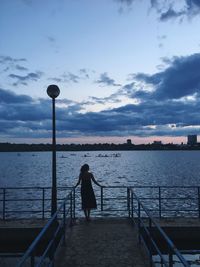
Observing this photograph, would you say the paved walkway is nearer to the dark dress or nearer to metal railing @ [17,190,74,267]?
metal railing @ [17,190,74,267]

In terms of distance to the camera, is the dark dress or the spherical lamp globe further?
the dark dress

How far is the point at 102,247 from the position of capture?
8.74 metres

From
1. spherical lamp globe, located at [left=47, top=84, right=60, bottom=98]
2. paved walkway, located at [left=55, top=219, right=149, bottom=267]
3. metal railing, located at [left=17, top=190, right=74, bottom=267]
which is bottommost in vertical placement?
paved walkway, located at [left=55, top=219, right=149, bottom=267]

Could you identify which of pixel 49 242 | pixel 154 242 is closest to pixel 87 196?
pixel 49 242

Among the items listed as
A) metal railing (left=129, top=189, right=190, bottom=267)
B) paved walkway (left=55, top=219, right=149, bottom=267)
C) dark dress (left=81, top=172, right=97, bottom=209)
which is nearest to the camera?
metal railing (left=129, top=189, right=190, bottom=267)

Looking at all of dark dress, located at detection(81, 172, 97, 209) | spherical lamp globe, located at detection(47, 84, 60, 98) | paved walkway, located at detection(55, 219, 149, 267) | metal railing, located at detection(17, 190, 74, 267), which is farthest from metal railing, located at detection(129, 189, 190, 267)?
spherical lamp globe, located at detection(47, 84, 60, 98)

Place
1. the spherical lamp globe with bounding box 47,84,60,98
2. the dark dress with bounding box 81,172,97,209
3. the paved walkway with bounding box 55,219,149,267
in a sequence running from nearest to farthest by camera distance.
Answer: the paved walkway with bounding box 55,219,149,267 → the spherical lamp globe with bounding box 47,84,60,98 → the dark dress with bounding box 81,172,97,209

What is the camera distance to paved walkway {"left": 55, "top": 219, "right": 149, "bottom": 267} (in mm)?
7660

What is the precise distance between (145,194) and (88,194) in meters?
31.2

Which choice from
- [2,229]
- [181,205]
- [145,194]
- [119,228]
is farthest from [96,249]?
[145,194]

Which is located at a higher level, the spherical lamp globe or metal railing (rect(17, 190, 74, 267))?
the spherical lamp globe

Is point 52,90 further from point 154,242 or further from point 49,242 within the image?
point 154,242

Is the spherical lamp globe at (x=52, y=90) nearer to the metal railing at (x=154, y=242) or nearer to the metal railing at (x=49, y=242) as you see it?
the metal railing at (x=49, y=242)

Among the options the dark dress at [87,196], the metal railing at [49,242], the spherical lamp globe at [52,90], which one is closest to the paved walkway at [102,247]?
the metal railing at [49,242]
